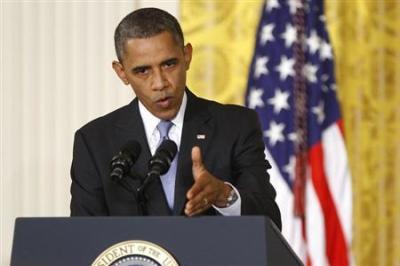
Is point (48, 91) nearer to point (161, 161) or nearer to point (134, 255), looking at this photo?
point (161, 161)

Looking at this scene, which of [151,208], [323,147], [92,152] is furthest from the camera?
[323,147]

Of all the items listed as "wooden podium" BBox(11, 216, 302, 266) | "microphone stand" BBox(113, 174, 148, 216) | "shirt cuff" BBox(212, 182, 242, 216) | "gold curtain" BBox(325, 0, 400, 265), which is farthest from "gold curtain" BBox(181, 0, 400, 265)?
"wooden podium" BBox(11, 216, 302, 266)

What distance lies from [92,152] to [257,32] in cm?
237

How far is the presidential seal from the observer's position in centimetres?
227

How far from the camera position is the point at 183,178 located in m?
2.94

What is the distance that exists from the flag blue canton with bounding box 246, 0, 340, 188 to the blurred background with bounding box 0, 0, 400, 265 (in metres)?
0.06

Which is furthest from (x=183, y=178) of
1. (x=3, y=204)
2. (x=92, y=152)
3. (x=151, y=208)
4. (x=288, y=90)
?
(x=3, y=204)

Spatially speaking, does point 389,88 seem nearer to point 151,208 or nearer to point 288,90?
point 288,90

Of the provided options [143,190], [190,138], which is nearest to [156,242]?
[143,190]

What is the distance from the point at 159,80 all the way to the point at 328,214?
2424mm

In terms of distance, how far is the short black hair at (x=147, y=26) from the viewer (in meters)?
2.93

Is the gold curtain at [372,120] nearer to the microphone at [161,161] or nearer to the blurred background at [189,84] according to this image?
the blurred background at [189,84]

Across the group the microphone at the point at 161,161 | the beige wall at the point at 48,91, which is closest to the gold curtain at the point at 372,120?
the beige wall at the point at 48,91

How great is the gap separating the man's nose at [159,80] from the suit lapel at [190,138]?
0.21 m
